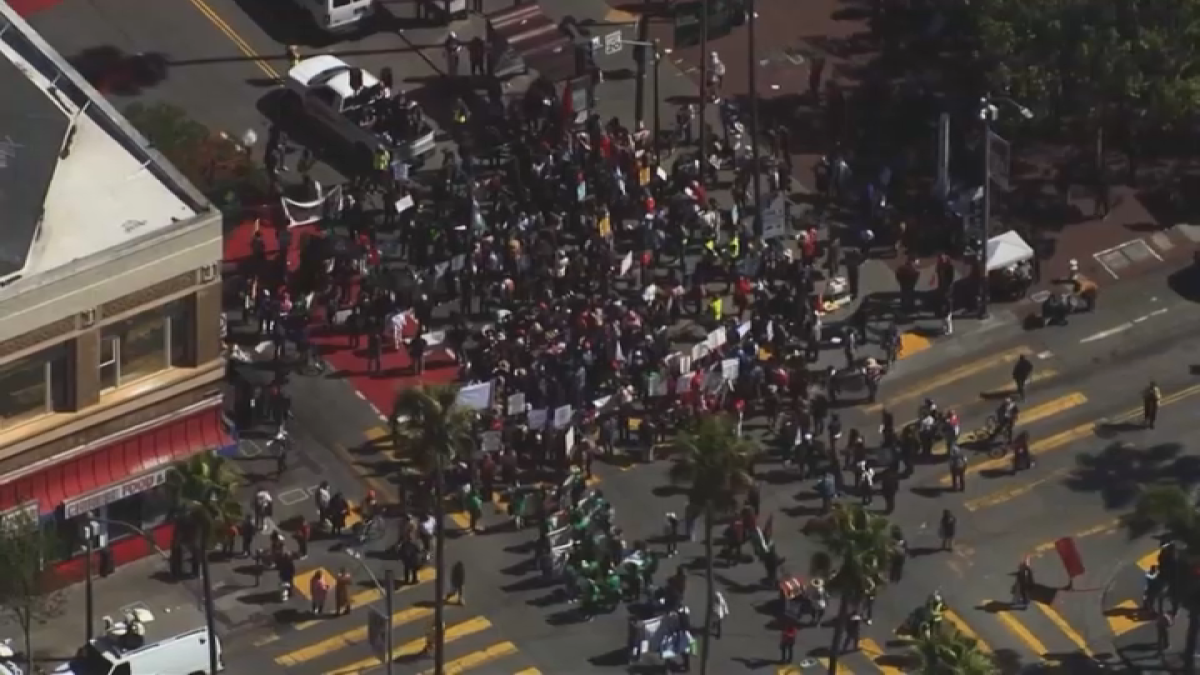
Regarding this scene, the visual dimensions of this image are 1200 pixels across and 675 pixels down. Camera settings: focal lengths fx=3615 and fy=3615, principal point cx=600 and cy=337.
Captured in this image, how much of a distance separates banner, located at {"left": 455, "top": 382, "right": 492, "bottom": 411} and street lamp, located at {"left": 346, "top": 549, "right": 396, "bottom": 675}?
5.75m

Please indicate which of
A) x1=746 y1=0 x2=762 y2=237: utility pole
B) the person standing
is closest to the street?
the person standing

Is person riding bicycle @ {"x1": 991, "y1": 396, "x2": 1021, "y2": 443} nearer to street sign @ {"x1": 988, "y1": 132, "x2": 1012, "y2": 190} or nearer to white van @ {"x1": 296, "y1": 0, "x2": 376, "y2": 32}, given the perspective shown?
street sign @ {"x1": 988, "y1": 132, "x2": 1012, "y2": 190}

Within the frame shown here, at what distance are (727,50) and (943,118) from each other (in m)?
10.3

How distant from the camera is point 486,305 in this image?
107 meters

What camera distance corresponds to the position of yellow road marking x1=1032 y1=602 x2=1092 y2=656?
9675cm

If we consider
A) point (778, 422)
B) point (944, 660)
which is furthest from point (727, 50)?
point (944, 660)

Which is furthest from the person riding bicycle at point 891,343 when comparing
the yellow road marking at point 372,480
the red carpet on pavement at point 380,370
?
the yellow road marking at point 372,480

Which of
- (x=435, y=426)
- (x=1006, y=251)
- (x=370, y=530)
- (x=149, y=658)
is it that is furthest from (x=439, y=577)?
(x=1006, y=251)

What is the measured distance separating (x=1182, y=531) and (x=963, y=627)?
918cm

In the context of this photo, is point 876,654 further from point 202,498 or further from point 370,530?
point 202,498

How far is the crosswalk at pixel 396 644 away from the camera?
9425 centimetres

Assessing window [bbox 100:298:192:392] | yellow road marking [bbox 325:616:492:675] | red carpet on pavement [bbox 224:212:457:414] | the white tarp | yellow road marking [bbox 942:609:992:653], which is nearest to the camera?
yellow road marking [bbox 325:616:492:675]

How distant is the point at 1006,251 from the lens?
10994 cm

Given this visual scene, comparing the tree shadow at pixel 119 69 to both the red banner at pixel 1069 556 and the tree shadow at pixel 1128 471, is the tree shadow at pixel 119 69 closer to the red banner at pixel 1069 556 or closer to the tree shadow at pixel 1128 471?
the tree shadow at pixel 1128 471
